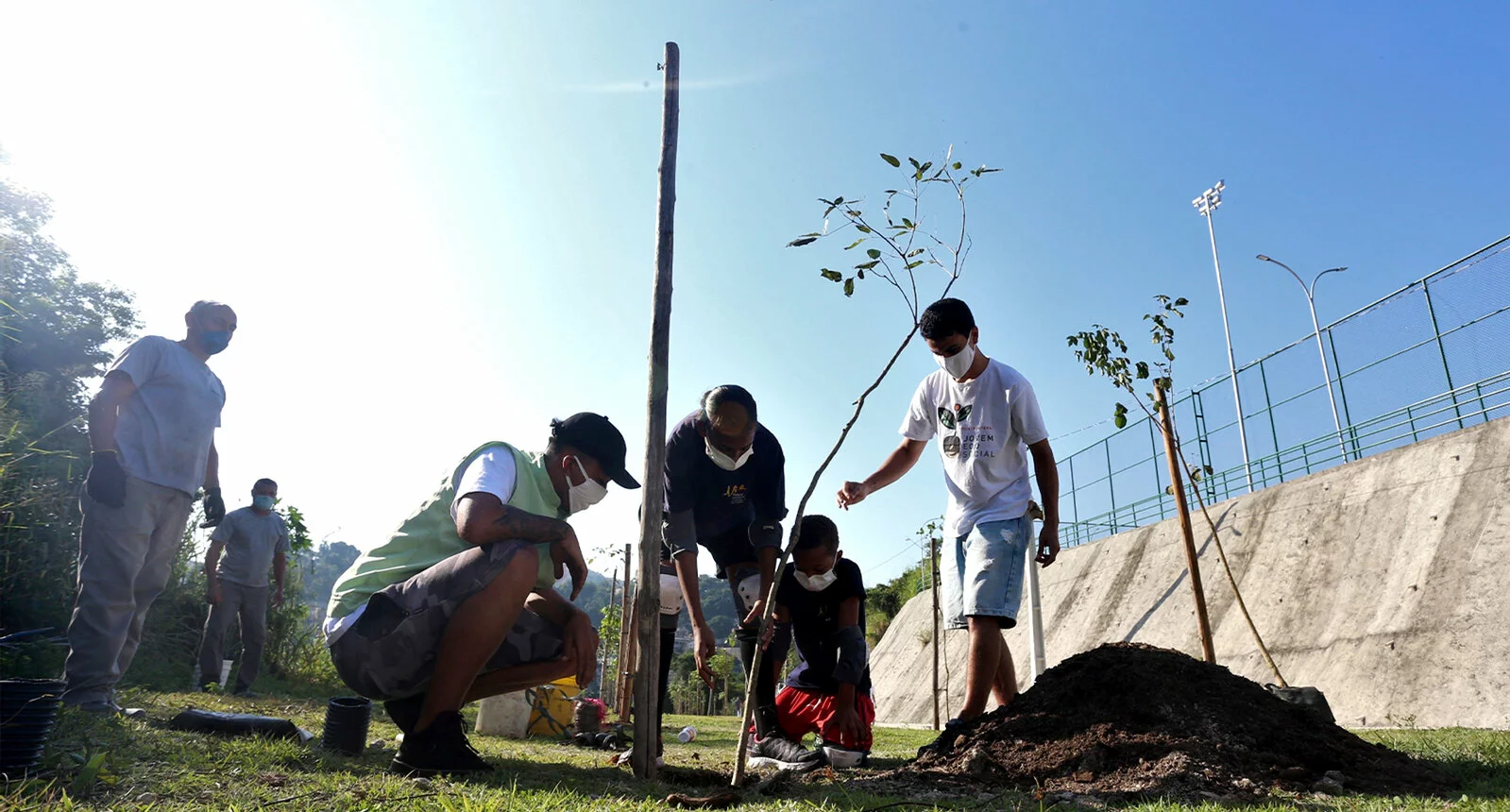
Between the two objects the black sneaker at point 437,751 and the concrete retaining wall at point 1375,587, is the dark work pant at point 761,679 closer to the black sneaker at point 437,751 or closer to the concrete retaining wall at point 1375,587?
the black sneaker at point 437,751

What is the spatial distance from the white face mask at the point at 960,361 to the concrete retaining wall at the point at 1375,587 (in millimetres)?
6225

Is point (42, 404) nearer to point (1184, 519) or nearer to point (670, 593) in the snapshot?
point (670, 593)

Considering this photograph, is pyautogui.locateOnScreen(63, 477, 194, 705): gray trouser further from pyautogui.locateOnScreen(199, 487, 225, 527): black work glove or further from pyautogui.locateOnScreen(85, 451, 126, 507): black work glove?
pyautogui.locateOnScreen(199, 487, 225, 527): black work glove

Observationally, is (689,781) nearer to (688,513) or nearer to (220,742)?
(688,513)

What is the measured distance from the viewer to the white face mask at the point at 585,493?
3285 millimetres

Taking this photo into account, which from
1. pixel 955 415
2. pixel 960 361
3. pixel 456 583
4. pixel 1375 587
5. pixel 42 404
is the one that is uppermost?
pixel 42 404

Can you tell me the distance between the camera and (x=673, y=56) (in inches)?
161

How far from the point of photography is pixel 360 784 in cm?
248

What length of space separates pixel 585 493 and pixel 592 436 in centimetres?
26

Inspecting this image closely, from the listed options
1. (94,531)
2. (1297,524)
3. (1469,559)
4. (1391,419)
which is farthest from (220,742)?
(1391,419)

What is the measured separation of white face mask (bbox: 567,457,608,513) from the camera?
10.8ft

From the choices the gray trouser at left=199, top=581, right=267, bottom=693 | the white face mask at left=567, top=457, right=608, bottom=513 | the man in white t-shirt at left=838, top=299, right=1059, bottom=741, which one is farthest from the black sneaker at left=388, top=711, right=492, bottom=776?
the gray trouser at left=199, top=581, right=267, bottom=693

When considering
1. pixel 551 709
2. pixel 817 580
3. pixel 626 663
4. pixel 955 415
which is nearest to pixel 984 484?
pixel 955 415

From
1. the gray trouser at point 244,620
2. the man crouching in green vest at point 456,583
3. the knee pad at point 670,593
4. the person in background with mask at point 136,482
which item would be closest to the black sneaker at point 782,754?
the knee pad at point 670,593
